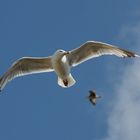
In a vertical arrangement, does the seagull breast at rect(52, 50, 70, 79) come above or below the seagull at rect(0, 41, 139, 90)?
below

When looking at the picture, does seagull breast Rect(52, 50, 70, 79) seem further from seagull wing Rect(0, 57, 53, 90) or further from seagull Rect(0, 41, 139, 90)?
seagull wing Rect(0, 57, 53, 90)

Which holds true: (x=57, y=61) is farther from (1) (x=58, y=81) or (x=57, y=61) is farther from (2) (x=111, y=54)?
(2) (x=111, y=54)

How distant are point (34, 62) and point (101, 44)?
179 centimetres

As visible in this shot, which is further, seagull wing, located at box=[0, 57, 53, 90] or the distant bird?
seagull wing, located at box=[0, 57, 53, 90]

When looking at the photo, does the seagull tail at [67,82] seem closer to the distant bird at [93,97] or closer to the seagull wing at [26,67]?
the seagull wing at [26,67]

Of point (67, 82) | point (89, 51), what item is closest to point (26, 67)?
point (67, 82)

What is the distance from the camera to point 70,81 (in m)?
12.4

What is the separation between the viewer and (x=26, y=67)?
13414 millimetres

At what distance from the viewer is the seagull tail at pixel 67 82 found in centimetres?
1234

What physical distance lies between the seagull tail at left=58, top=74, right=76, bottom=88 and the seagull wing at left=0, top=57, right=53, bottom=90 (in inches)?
34.3

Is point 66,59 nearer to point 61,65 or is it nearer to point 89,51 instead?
point 61,65

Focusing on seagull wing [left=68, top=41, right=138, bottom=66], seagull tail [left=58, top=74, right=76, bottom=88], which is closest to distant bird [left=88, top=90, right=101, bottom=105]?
seagull tail [left=58, top=74, right=76, bottom=88]

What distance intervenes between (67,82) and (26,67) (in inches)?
60.2

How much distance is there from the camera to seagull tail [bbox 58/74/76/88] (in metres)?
12.3
